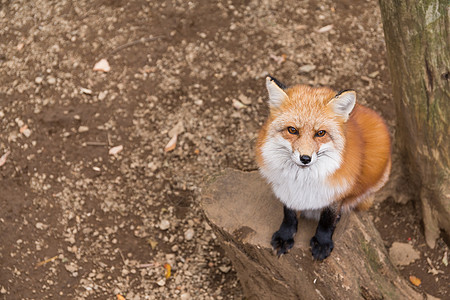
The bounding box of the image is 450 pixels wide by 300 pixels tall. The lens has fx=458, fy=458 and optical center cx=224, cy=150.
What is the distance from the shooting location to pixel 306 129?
258 centimetres

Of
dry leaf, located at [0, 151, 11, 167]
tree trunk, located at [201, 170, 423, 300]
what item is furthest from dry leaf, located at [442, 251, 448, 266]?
dry leaf, located at [0, 151, 11, 167]

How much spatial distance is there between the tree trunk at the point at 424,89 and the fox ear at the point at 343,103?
102 centimetres

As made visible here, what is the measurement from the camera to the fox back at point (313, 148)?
102 inches

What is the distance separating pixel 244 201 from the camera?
11.4 ft

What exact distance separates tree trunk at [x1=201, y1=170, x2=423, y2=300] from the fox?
12 centimetres

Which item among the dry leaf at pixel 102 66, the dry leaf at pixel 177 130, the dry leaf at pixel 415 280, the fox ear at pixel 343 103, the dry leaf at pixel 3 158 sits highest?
the fox ear at pixel 343 103

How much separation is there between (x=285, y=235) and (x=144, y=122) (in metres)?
2.42

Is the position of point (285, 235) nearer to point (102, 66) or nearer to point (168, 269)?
point (168, 269)

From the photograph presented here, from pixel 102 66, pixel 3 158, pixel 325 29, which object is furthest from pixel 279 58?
pixel 3 158

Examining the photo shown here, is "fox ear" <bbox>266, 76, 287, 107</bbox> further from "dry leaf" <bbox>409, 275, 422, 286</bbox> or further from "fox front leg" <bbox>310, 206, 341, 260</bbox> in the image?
"dry leaf" <bbox>409, 275, 422, 286</bbox>

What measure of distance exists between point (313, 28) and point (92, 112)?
2812mm

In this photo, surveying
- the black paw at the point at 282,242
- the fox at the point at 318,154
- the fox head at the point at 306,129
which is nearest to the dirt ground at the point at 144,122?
the black paw at the point at 282,242

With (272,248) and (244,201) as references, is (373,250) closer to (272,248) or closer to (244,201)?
(272,248)

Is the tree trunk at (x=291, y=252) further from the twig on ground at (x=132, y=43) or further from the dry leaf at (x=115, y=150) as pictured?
the twig on ground at (x=132, y=43)
